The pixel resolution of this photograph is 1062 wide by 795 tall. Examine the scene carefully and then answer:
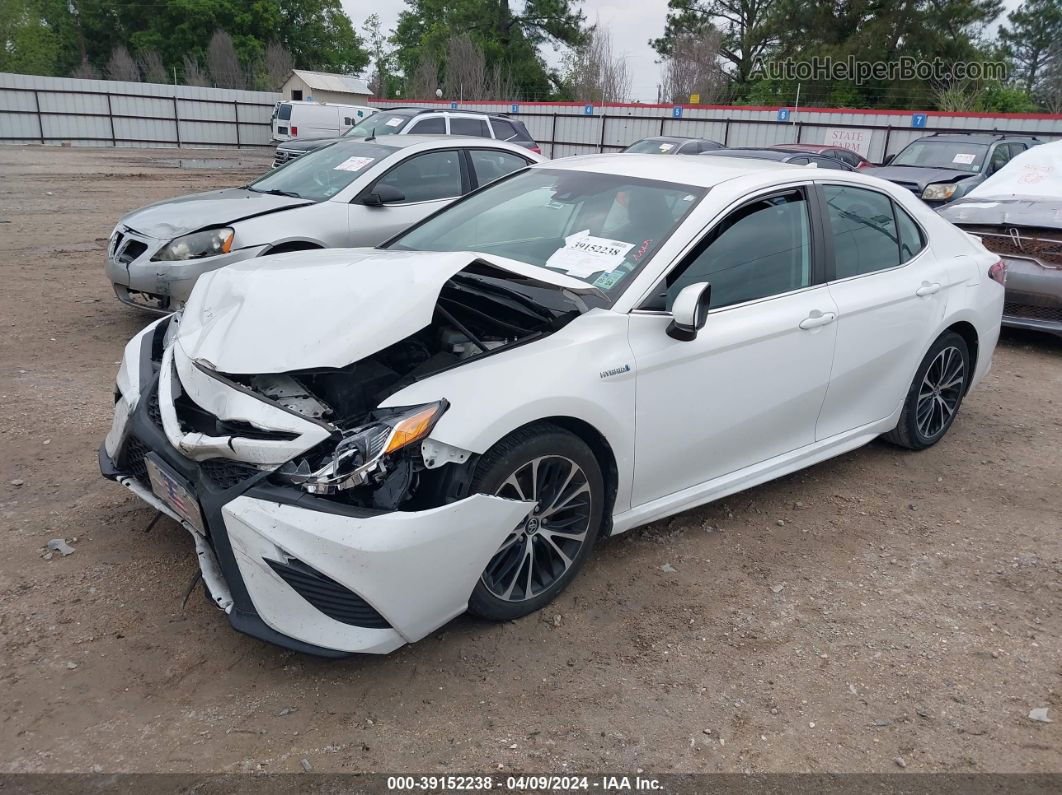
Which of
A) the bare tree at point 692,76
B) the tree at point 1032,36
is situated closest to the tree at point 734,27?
the bare tree at point 692,76

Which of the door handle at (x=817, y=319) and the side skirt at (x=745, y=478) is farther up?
the door handle at (x=817, y=319)

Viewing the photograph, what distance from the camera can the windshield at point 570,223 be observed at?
11.6 ft

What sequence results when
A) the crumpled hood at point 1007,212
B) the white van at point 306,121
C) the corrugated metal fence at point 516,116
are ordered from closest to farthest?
the crumpled hood at point 1007,212, the corrugated metal fence at point 516,116, the white van at point 306,121

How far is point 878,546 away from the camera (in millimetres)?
3967

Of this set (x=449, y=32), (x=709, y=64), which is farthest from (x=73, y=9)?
(x=709, y=64)

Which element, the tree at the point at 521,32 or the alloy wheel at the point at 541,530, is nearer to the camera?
the alloy wheel at the point at 541,530

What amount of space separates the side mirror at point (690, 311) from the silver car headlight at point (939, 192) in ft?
34.7

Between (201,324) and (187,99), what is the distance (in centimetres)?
3306

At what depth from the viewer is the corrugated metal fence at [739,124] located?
69.9 ft

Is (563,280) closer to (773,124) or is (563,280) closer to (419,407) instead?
(419,407)

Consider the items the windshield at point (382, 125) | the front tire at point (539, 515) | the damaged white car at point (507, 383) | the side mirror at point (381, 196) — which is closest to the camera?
the damaged white car at point (507, 383)

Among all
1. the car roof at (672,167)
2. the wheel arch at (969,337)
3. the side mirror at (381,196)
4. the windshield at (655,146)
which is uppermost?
the windshield at (655,146)

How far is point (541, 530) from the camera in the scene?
3.13m

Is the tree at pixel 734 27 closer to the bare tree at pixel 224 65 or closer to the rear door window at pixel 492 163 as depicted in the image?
the bare tree at pixel 224 65
